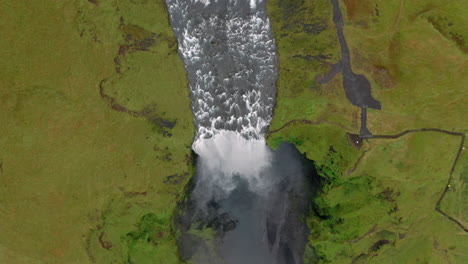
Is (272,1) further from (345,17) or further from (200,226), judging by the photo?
(200,226)

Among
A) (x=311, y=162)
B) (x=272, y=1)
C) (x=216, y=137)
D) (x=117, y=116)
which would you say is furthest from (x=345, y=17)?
(x=117, y=116)

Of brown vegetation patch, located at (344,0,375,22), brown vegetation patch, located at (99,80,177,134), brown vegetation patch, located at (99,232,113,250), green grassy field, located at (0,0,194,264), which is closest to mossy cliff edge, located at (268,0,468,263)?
brown vegetation patch, located at (344,0,375,22)

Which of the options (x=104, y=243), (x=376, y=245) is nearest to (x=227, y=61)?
(x=104, y=243)

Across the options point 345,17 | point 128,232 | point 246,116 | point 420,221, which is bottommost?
point 128,232

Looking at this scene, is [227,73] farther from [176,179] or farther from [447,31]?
[447,31]

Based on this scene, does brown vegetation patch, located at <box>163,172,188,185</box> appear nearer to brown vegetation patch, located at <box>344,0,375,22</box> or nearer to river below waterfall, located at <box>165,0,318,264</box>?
river below waterfall, located at <box>165,0,318,264</box>

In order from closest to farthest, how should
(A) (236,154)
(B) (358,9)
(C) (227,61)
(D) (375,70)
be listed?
(B) (358,9) → (D) (375,70) → (C) (227,61) → (A) (236,154)

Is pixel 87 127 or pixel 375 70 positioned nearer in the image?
pixel 87 127
